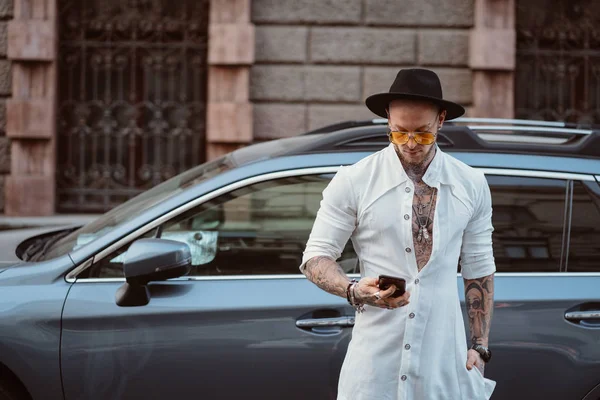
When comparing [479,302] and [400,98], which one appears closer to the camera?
[400,98]

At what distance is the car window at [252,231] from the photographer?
336 cm

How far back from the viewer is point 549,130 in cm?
372

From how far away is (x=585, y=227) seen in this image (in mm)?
3326

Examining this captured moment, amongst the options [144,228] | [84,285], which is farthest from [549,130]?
[84,285]

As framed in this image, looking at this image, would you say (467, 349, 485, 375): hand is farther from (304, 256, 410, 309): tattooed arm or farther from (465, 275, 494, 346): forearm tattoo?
(304, 256, 410, 309): tattooed arm

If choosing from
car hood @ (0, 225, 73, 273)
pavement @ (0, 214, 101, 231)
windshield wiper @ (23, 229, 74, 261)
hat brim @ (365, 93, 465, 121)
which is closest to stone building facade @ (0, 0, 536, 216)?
pavement @ (0, 214, 101, 231)

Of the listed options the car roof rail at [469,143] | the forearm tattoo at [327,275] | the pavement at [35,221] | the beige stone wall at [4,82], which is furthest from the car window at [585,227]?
the beige stone wall at [4,82]

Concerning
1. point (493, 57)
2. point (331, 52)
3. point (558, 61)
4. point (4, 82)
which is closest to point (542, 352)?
point (331, 52)

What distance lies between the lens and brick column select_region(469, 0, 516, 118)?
388 inches

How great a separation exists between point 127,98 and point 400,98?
8202 mm

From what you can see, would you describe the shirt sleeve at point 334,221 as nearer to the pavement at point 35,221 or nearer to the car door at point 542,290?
the car door at point 542,290

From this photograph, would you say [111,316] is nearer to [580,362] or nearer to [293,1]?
[580,362]

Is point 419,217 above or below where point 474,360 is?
above

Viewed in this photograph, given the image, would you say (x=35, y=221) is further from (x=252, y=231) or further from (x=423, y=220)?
(x=423, y=220)
